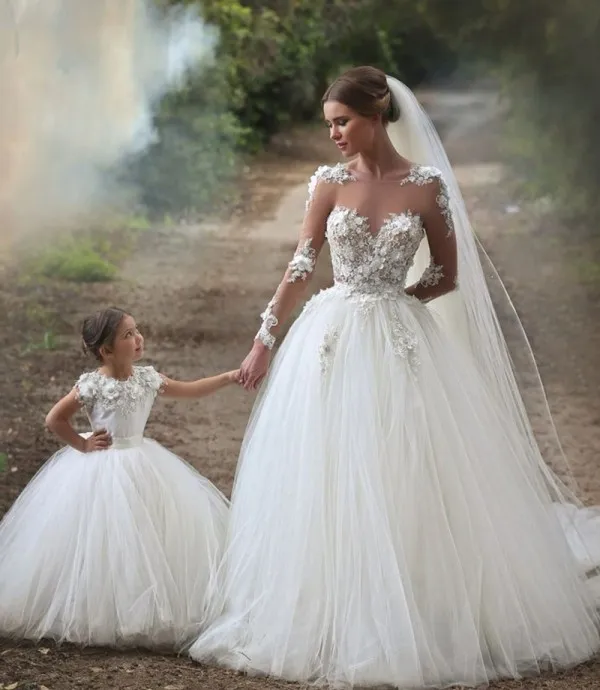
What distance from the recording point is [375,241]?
9.54 ft

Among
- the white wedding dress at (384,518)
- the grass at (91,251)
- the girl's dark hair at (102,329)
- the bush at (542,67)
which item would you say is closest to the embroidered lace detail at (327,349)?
the white wedding dress at (384,518)

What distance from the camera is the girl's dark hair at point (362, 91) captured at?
9.45 ft

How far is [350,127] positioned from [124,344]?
919 mm

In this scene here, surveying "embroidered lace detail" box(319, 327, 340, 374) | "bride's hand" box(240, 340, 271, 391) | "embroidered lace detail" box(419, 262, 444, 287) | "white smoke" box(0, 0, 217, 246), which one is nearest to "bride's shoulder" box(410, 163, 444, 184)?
"embroidered lace detail" box(419, 262, 444, 287)

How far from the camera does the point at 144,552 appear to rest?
302 centimetres

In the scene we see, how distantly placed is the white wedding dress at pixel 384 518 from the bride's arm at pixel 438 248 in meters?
0.06

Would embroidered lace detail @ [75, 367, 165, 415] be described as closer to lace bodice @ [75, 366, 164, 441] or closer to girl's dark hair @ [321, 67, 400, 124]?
lace bodice @ [75, 366, 164, 441]

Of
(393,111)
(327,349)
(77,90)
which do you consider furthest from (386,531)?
(77,90)

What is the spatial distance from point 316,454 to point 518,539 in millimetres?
620

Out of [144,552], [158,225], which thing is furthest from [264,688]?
[158,225]

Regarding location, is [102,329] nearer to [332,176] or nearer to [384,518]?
[332,176]

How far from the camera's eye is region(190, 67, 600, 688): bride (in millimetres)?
2744

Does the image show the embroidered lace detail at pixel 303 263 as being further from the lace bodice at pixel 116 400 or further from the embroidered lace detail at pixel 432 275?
the lace bodice at pixel 116 400

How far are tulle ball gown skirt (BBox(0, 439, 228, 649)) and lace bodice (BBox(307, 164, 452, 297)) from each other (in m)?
0.84
